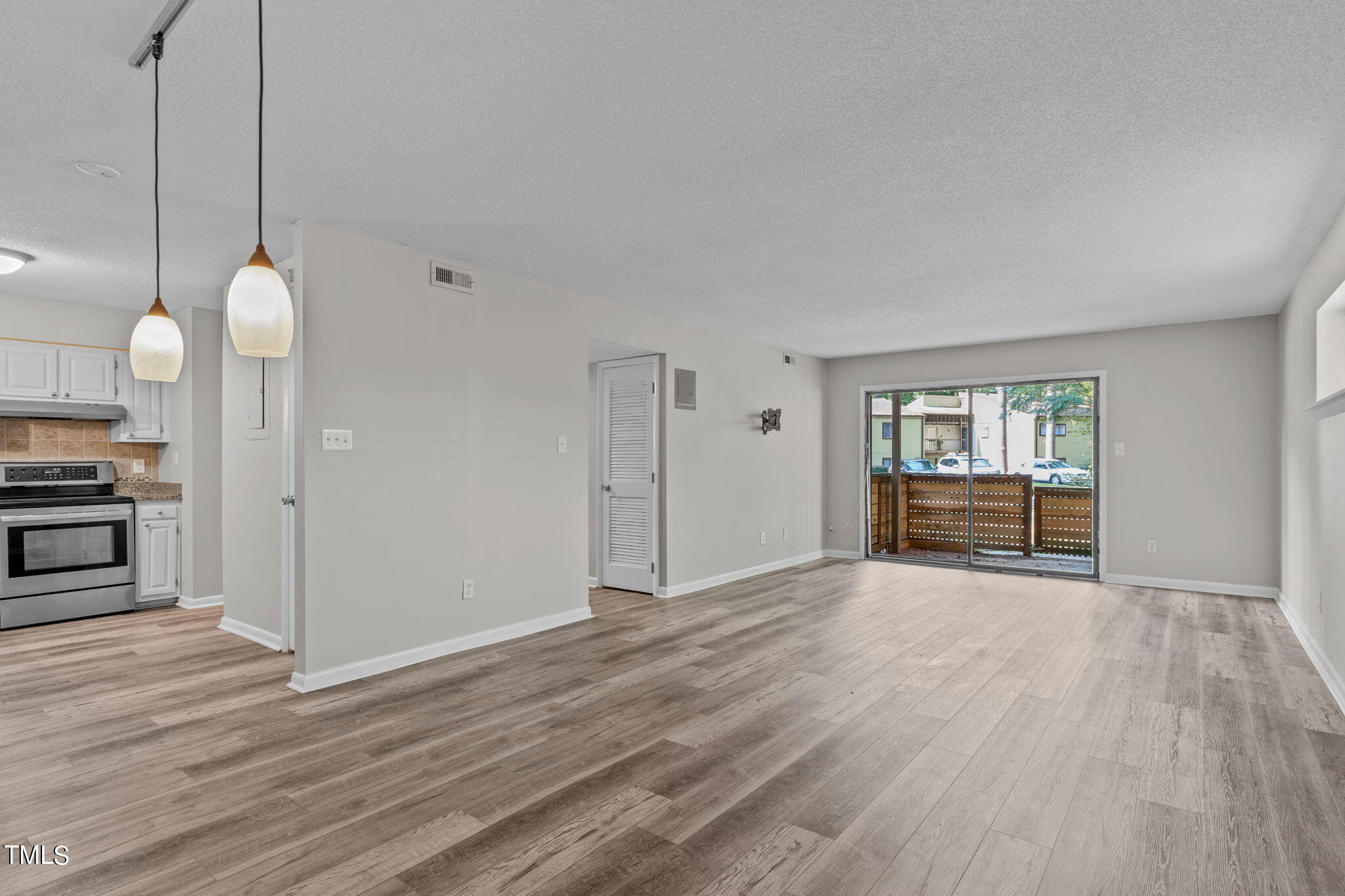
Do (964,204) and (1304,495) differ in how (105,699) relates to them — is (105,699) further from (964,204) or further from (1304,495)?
(1304,495)

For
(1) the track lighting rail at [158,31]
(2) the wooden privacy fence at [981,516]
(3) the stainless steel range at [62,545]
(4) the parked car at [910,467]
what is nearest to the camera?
(1) the track lighting rail at [158,31]

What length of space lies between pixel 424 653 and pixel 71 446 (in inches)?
156

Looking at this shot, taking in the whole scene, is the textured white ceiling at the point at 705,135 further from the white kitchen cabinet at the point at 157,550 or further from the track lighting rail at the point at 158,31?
the white kitchen cabinet at the point at 157,550

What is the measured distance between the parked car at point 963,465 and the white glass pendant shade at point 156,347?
23.9 ft

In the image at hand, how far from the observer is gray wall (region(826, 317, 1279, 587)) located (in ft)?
19.2

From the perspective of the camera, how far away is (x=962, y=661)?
13.0 ft

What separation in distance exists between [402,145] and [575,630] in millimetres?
3225

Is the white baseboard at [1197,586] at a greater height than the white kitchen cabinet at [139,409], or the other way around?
the white kitchen cabinet at [139,409]

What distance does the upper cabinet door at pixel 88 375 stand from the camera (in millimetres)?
5203

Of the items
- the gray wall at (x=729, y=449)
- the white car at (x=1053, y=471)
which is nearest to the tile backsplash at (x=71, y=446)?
the gray wall at (x=729, y=449)

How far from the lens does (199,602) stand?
5.55m

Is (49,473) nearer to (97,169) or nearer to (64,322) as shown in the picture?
(64,322)

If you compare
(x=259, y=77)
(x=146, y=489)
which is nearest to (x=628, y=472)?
(x=146, y=489)

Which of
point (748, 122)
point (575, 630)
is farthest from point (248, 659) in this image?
point (748, 122)
